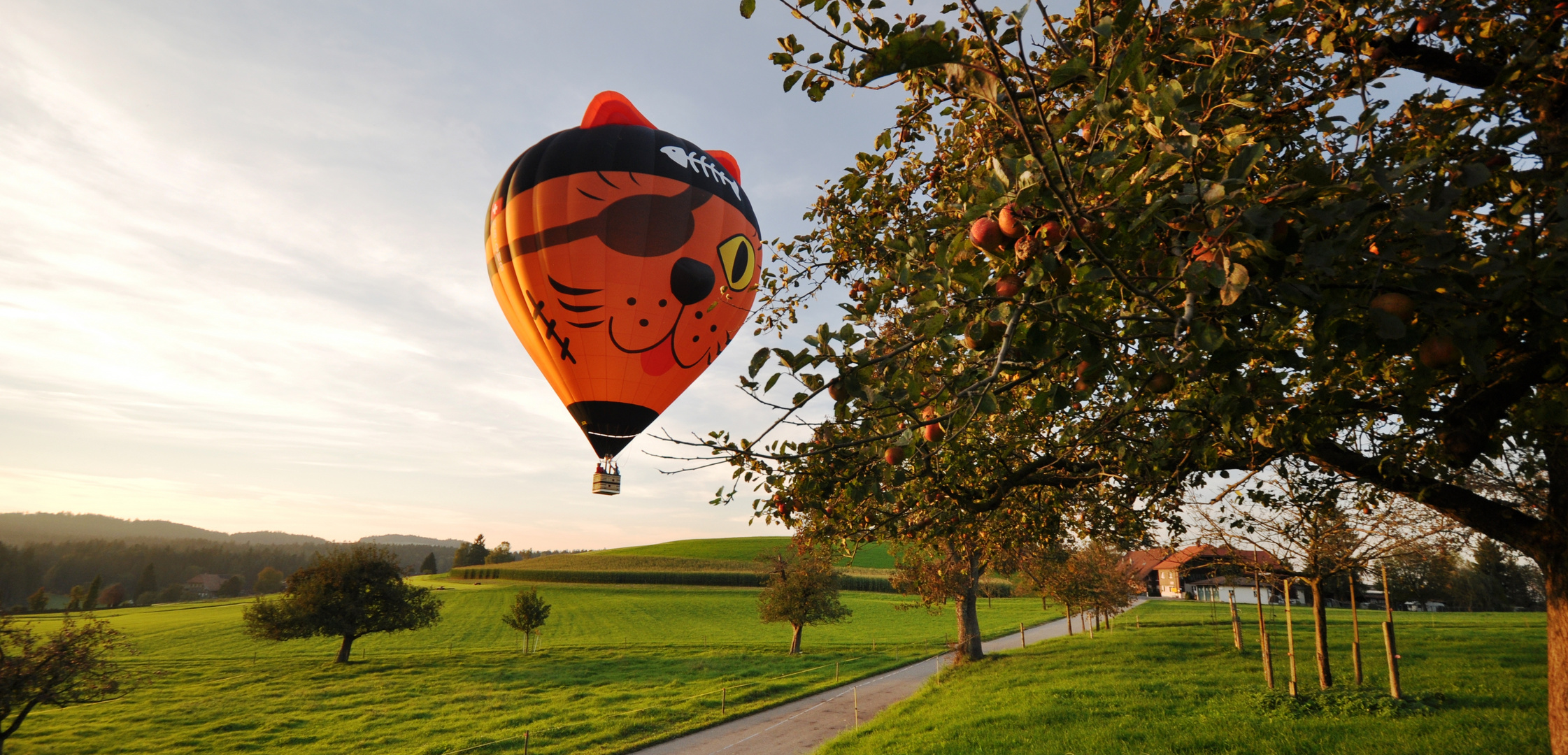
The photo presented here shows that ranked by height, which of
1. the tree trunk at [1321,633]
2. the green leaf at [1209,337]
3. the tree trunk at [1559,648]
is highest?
the green leaf at [1209,337]

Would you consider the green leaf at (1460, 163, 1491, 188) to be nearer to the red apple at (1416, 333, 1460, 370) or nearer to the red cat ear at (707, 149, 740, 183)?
the red apple at (1416, 333, 1460, 370)

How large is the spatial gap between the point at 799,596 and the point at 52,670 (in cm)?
3220

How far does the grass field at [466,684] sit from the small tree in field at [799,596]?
228 centimetres

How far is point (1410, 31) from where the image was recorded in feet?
18.8

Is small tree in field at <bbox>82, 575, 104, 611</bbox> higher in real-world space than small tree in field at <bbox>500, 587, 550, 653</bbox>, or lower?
lower

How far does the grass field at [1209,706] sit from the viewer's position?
10.8 m

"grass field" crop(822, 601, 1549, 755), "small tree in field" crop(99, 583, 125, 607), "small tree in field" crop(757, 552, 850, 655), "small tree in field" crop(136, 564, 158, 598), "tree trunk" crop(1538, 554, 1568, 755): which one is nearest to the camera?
"tree trunk" crop(1538, 554, 1568, 755)

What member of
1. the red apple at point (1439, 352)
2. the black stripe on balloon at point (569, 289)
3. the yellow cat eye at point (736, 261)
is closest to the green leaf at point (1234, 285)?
the red apple at point (1439, 352)

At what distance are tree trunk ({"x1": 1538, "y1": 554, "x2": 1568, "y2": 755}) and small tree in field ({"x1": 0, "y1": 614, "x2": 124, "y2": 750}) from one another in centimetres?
3131

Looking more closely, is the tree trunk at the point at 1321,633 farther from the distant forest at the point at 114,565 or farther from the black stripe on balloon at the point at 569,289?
the distant forest at the point at 114,565

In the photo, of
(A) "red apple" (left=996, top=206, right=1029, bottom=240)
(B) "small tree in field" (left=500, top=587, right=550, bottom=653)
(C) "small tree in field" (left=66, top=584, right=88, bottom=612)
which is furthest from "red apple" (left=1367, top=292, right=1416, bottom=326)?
(C) "small tree in field" (left=66, top=584, right=88, bottom=612)

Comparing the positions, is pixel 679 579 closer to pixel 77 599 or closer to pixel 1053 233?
pixel 77 599

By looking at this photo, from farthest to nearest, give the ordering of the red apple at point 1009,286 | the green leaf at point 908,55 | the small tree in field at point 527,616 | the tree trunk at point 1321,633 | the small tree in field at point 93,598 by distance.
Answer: the small tree in field at point 93,598
the small tree in field at point 527,616
the tree trunk at point 1321,633
the red apple at point 1009,286
the green leaf at point 908,55

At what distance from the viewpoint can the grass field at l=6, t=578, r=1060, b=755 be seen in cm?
2436
